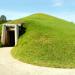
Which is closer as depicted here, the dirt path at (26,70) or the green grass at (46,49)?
the dirt path at (26,70)

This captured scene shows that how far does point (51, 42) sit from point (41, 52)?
146 inches

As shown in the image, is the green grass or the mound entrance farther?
the mound entrance

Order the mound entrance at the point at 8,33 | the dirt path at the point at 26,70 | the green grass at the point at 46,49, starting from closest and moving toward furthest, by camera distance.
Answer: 1. the dirt path at the point at 26,70
2. the green grass at the point at 46,49
3. the mound entrance at the point at 8,33

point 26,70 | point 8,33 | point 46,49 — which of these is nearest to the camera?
point 26,70

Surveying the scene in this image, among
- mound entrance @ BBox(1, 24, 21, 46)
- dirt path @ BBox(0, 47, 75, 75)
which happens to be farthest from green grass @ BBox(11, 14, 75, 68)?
mound entrance @ BBox(1, 24, 21, 46)

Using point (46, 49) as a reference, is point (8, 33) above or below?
above

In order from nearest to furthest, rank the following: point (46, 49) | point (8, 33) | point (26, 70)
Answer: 1. point (26, 70)
2. point (46, 49)
3. point (8, 33)

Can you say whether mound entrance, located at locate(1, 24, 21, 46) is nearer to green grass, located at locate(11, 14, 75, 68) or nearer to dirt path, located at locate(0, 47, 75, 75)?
green grass, located at locate(11, 14, 75, 68)

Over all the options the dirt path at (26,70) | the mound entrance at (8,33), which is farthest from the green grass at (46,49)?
the mound entrance at (8,33)

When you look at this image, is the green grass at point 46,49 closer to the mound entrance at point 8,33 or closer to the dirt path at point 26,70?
the dirt path at point 26,70

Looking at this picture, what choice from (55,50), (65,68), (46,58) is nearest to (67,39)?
(55,50)

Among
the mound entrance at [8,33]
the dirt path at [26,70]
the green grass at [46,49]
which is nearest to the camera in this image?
the dirt path at [26,70]

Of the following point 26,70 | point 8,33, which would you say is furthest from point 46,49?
point 8,33

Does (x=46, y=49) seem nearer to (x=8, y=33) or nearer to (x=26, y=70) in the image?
(x=26, y=70)
